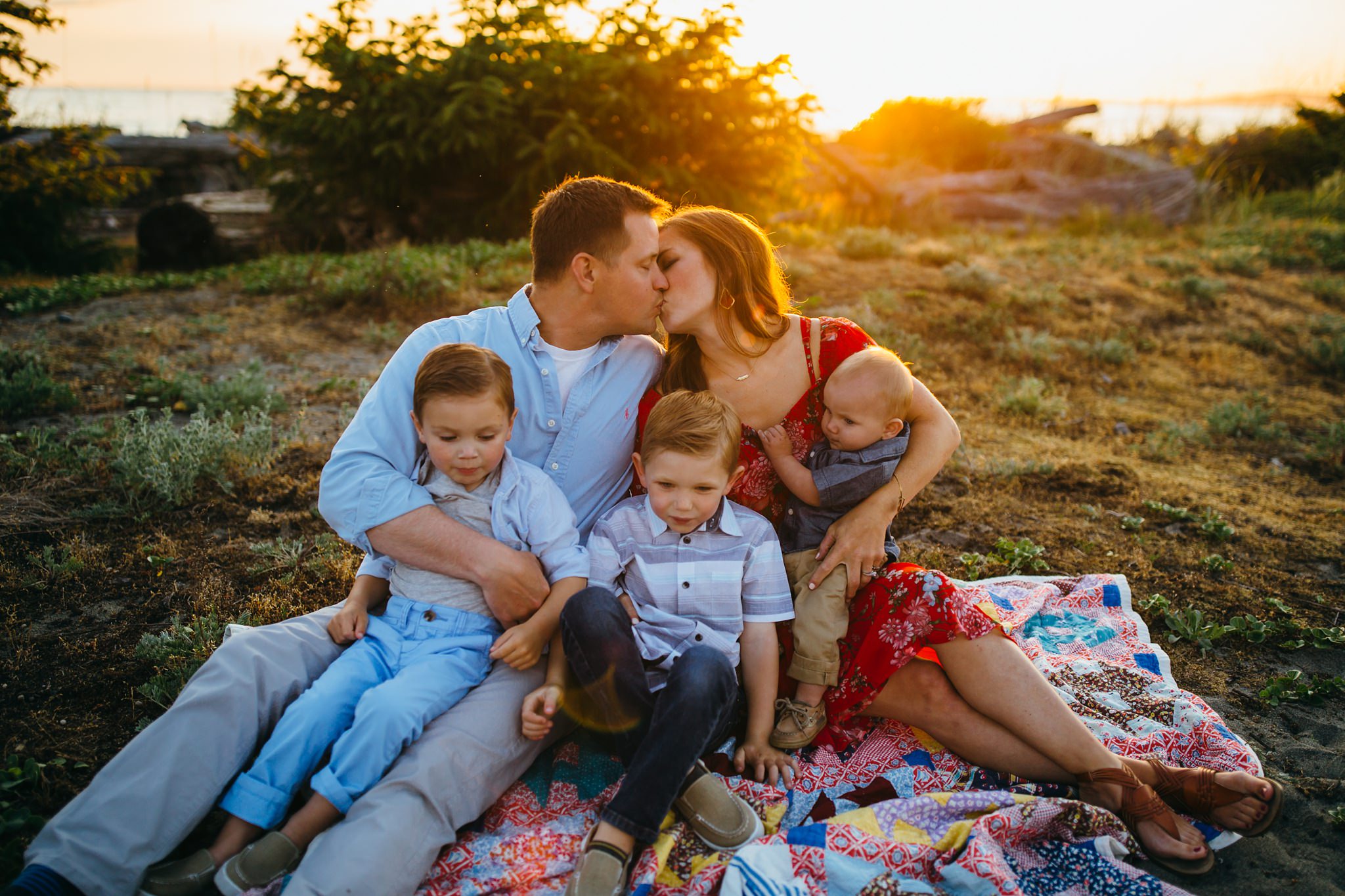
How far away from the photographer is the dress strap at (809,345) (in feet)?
9.98

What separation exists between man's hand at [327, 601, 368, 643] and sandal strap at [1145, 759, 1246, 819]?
2.50 meters

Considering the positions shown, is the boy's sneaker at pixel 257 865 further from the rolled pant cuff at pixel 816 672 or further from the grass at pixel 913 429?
the rolled pant cuff at pixel 816 672

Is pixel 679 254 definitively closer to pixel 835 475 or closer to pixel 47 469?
pixel 835 475

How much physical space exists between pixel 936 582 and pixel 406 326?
222 inches

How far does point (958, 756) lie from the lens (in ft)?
8.87

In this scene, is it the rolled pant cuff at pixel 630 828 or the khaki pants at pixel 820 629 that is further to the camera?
the khaki pants at pixel 820 629

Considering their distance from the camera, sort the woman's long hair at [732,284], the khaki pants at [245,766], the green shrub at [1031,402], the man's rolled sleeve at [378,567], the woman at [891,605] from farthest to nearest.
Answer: the green shrub at [1031,402] → the woman's long hair at [732,284] → the man's rolled sleeve at [378,567] → the woman at [891,605] → the khaki pants at [245,766]

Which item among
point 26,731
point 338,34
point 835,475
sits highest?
point 338,34

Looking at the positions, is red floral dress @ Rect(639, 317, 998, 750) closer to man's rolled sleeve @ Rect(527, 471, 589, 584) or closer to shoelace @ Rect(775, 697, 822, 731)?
shoelace @ Rect(775, 697, 822, 731)

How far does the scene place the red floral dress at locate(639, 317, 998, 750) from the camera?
99.9 inches

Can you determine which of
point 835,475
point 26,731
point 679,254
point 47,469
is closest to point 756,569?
point 835,475

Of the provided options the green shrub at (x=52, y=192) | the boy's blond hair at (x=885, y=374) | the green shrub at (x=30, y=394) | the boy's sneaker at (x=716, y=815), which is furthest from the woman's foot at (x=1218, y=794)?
the green shrub at (x=52, y=192)

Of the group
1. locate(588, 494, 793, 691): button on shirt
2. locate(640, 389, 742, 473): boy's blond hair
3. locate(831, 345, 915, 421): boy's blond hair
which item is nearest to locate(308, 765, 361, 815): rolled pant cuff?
locate(588, 494, 793, 691): button on shirt

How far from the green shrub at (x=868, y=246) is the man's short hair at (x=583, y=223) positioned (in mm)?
6945
